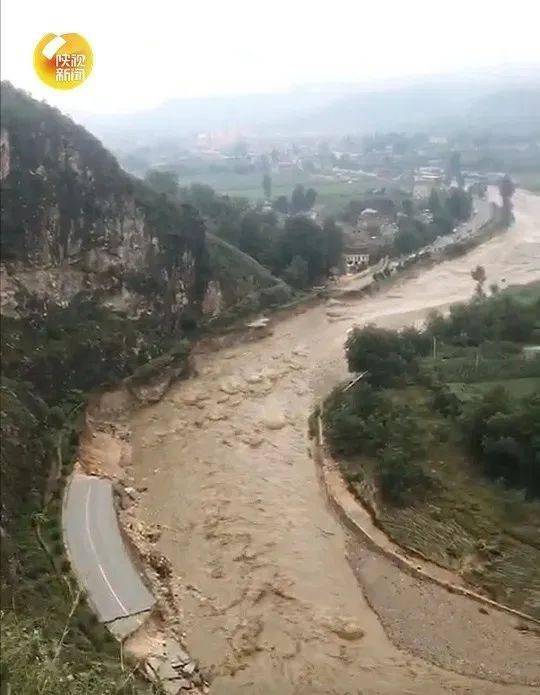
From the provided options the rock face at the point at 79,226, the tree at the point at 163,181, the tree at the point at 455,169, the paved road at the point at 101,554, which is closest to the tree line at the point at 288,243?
the tree at the point at 163,181

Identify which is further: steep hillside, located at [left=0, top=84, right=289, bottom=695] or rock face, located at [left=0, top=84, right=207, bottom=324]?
rock face, located at [left=0, top=84, right=207, bottom=324]

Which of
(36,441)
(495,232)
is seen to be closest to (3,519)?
(36,441)

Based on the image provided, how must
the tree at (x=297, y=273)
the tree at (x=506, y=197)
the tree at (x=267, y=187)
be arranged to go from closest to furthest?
the tree at (x=297, y=273)
the tree at (x=506, y=197)
the tree at (x=267, y=187)

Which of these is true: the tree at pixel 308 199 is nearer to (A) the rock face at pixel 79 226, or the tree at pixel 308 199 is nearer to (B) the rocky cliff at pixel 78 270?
(B) the rocky cliff at pixel 78 270

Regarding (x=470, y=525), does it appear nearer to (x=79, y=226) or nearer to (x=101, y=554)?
(x=101, y=554)

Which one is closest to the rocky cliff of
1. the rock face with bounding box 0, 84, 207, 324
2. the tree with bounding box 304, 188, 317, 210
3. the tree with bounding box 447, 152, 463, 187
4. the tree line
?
the rock face with bounding box 0, 84, 207, 324

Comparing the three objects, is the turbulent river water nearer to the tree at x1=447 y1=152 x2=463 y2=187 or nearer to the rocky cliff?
the rocky cliff

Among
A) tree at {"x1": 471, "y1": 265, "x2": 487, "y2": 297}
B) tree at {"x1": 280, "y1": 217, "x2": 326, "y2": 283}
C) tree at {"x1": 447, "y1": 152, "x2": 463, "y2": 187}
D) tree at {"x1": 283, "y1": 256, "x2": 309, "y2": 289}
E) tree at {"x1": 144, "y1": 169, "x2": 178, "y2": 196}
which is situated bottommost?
tree at {"x1": 471, "y1": 265, "x2": 487, "y2": 297}
